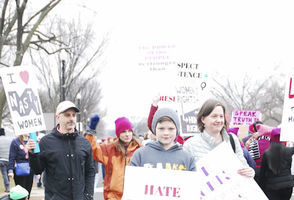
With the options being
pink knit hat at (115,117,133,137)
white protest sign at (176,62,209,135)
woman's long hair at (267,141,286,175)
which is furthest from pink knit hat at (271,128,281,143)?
pink knit hat at (115,117,133,137)

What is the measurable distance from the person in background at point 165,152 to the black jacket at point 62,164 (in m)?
1.47

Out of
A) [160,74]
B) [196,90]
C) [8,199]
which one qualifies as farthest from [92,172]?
[196,90]

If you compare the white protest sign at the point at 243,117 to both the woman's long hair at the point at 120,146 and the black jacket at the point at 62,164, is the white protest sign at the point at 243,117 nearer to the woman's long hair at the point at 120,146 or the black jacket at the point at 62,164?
the woman's long hair at the point at 120,146

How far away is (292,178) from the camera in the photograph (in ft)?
22.9

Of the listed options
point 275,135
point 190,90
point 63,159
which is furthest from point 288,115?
point 63,159

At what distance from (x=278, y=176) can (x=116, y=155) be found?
2.88 m

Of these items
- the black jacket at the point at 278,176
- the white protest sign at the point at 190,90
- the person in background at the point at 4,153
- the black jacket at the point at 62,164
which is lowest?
the person in background at the point at 4,153

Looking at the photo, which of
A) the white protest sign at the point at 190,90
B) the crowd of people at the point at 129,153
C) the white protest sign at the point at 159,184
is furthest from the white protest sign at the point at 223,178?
Result: the white protest sign at the point at 190,90

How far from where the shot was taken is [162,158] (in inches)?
147

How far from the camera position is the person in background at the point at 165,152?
3.71m

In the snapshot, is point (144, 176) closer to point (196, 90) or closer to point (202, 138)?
point (202, 138)

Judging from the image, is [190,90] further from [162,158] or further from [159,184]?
[159,184]

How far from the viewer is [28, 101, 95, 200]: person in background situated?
4.96m

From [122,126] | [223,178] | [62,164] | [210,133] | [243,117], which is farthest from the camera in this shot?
[243,117]
